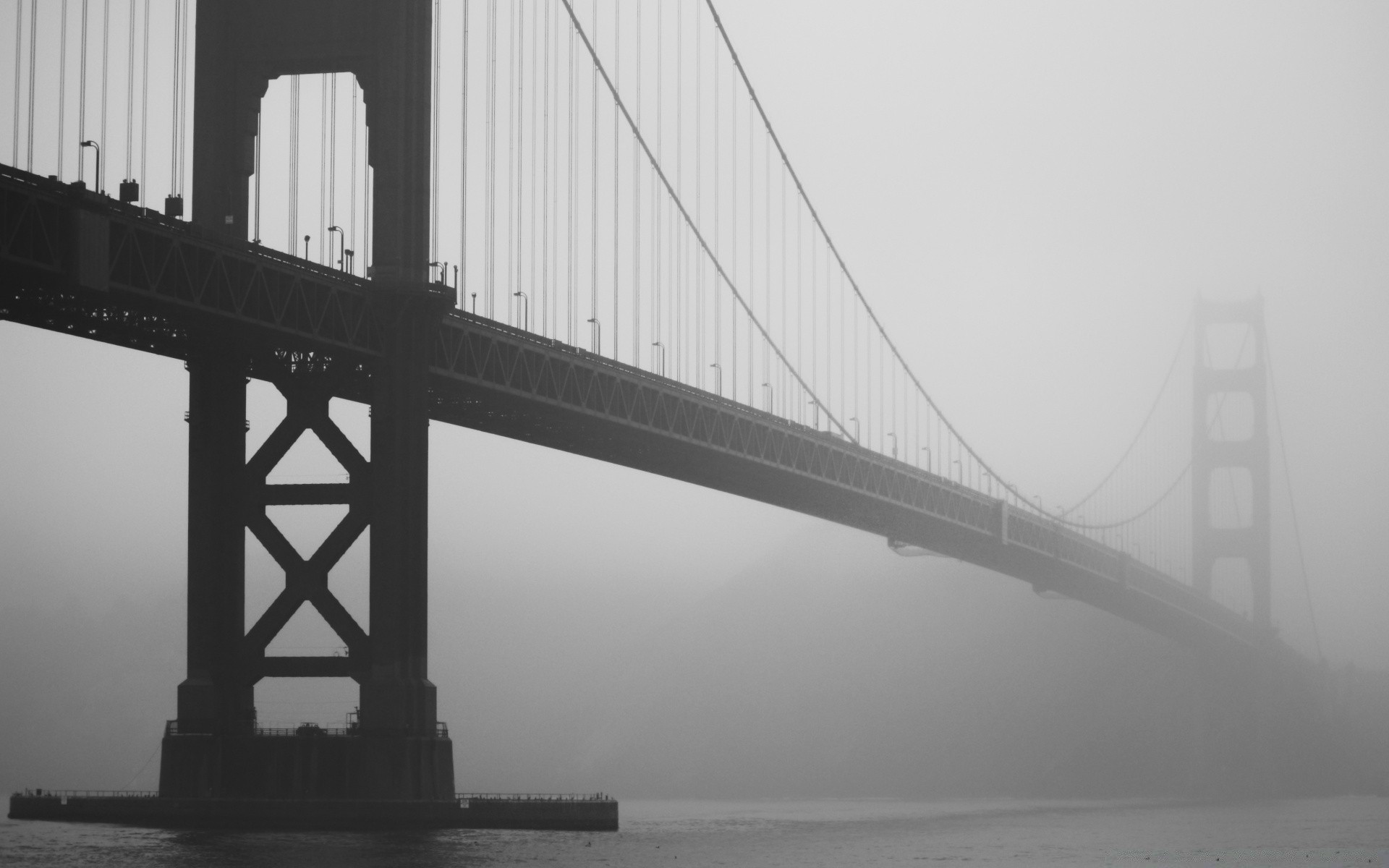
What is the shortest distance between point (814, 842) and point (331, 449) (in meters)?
13.9

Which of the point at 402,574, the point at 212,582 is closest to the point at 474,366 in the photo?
the point at 402,574

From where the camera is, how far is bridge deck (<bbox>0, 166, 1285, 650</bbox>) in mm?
37281

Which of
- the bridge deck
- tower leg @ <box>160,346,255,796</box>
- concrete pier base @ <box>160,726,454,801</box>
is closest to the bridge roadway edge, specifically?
the bridge deck

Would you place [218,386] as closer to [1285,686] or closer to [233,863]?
[233,863]

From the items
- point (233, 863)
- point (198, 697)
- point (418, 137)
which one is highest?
point (418, 137)

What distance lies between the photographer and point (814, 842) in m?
49.1

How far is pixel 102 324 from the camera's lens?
134 ft

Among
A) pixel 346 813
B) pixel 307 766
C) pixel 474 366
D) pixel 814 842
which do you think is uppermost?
pixel 474 366

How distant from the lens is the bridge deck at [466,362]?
37.3 meters

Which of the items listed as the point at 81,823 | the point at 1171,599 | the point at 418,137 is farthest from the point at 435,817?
the point at 1171,599

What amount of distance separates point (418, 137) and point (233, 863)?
1590 cm

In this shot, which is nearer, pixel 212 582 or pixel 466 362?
pixel 212 582

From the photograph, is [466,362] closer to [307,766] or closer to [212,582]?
[212,582]

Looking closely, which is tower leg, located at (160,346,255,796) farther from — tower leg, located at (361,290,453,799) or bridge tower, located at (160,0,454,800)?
tower leg, located at (361,290,453,799)
